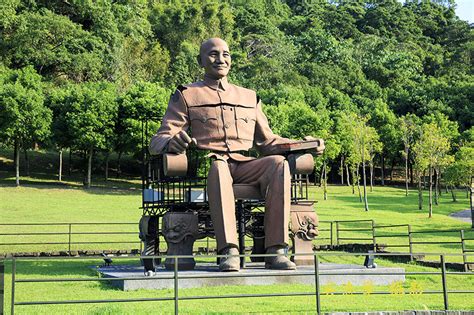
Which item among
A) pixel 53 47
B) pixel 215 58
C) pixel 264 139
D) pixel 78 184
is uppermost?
pixel 53 47

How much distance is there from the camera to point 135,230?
32.0m

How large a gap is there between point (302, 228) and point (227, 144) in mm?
2439

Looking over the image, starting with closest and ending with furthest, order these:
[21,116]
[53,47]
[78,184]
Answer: [21,116] → [78,184] → [53,47]

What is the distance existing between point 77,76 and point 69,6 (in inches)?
339

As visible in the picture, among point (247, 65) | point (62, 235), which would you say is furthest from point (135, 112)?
point (247, 65)

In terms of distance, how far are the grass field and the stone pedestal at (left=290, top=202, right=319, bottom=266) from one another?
2.15 m

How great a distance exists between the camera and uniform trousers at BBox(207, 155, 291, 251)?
13633mm

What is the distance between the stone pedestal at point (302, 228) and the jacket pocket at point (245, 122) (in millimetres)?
1818

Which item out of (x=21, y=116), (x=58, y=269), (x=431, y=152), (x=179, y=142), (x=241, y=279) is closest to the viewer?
(x=241, y=279)

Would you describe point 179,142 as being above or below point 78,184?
below

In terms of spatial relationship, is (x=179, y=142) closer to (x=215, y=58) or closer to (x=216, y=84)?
(x=216, y=84)

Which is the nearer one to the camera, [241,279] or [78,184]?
[241,279]

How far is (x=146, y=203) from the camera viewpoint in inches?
648

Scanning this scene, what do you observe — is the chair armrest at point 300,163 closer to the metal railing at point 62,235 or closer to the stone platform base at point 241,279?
the stone platform base at point 241,279
